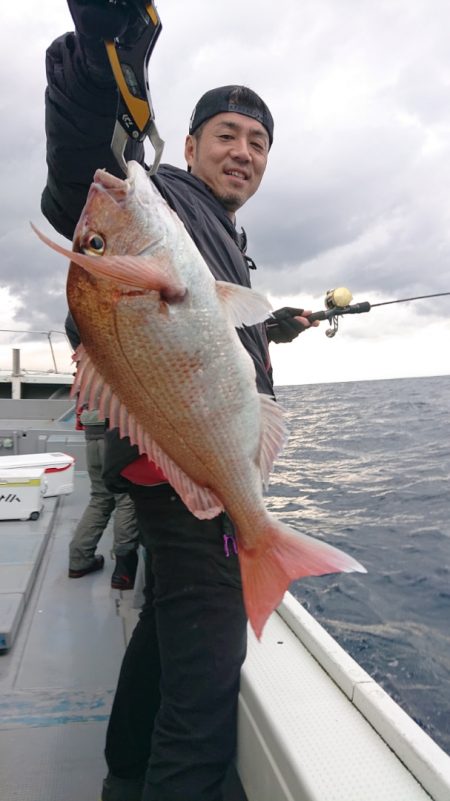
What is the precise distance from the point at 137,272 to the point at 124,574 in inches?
127

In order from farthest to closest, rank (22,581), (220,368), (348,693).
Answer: (22,581) < (348,693) < (220,368)

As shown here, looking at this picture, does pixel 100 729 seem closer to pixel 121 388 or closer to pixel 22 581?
pixel 22 581

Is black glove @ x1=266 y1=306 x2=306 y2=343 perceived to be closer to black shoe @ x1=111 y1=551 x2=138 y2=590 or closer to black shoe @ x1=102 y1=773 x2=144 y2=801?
black shoe @ x1=102 y1=773 x2=144 y2=801


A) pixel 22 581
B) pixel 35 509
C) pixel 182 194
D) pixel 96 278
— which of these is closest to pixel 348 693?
pixel 96 278

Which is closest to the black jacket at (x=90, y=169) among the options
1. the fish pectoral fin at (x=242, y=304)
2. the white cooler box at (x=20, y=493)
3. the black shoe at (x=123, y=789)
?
the fish pectoral fin at (x=242, y=304)

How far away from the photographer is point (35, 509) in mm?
5156

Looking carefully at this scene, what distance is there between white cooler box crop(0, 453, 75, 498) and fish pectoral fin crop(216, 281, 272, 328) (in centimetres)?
448

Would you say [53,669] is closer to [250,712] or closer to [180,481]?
[250,712]

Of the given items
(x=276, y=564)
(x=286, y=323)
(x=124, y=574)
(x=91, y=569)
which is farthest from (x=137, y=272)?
(x=91, y=569)

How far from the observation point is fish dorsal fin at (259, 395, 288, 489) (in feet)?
5.37

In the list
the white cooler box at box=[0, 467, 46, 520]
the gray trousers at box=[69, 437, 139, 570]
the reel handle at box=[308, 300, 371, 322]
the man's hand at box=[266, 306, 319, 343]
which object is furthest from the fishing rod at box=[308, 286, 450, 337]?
the white cooler box at box=[0, 467, 46, 520]

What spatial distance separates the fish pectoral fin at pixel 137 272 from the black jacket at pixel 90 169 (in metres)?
0.38

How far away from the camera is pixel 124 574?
4.05m

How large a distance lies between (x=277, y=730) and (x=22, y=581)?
8.30 feet
